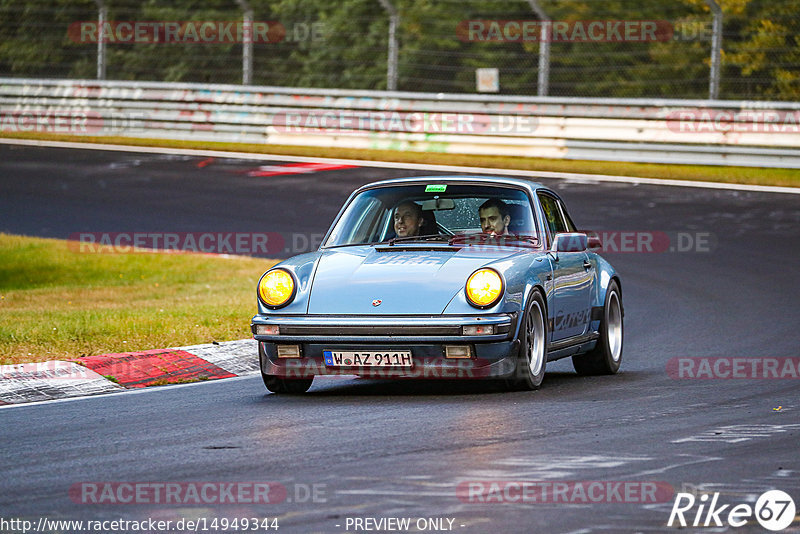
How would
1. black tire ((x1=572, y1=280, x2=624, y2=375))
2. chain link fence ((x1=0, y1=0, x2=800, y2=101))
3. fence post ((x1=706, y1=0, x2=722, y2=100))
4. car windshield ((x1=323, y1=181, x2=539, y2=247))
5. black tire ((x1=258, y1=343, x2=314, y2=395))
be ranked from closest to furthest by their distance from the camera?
black tire ((x1=258, y1=343, x2=314, y2=395)) < car windshield ((x1=323, y1=181, x2=539, y2=247)) < black tire ((x1=572, y1=280, x2=624, y2=375)) < fence post ((x1=706, y1=0, x2=722, y2=100)) < chain link fence ((x1=0, y1=0, x2=800, y2=101))

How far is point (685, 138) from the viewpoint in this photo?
886 inches

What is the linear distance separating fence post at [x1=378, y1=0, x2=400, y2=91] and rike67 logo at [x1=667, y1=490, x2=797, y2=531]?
65.2ft

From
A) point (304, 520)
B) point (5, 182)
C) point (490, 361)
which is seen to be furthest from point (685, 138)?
point (304, 520)

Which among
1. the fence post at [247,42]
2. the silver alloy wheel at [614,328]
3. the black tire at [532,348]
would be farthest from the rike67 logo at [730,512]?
the fence post at [247,42]

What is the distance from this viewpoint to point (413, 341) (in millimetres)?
7902

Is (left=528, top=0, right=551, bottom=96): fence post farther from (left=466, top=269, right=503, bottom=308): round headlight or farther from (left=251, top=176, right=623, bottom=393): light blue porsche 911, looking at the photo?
(left=466, top=269, right=503, bottom=308): round headlight

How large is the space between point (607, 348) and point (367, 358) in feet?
8.19

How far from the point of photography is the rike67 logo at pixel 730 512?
503 centimetres

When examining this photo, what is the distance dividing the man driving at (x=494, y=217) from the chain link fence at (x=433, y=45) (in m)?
13.6

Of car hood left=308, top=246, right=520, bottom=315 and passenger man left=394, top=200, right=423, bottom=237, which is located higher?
passenger man left=394, top=200, right=423, bottom=237

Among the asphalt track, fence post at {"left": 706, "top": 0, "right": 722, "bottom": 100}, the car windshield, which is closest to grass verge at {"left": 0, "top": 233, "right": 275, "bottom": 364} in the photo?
the asphalt track

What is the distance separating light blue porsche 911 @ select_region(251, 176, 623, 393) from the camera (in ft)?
26.1

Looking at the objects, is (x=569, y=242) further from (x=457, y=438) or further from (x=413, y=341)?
(x=457, y=438)

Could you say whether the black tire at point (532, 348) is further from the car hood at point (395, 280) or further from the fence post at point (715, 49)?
the fence post at point (715, 49)
